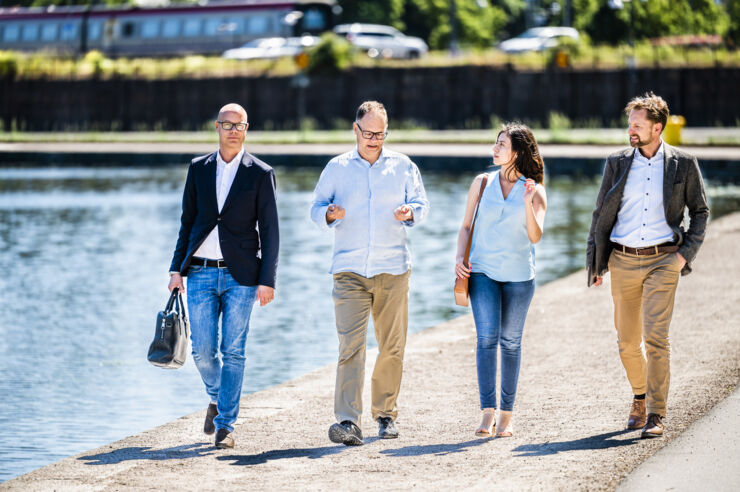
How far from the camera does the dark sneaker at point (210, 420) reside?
263 inches

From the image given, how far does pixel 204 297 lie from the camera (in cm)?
636

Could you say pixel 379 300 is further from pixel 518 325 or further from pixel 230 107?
pixel 230 107

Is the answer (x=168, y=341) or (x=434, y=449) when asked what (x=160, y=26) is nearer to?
(x=168, y=341)

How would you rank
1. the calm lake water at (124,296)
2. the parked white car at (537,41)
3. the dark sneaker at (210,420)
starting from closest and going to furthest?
1. the dark sneaker at (210,420)
2. the calm lake water at (124,296)
3. the parked white car at (537,41)

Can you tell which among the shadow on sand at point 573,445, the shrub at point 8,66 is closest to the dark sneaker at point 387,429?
the shadow on sand at point 573,445

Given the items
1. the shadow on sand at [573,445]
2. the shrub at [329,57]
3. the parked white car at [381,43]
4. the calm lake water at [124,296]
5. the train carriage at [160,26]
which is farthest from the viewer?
the train carriage at [160,26]

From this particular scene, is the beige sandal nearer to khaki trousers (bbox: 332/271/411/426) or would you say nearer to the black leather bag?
khaki trousers (bbox: 332/271/411/426)

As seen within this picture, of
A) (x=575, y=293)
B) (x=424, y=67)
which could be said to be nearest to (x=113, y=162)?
(x=424, y=67)

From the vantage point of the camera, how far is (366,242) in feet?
21.2

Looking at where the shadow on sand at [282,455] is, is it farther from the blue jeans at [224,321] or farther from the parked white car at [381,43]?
the parked white car at [381,43]

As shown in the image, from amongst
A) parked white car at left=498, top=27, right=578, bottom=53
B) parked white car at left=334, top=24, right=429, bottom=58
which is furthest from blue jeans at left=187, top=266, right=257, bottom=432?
parked white car at left=498, top=27, right=578, bottom=53

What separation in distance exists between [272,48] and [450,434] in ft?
141

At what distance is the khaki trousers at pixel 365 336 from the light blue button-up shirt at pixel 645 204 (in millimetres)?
1214

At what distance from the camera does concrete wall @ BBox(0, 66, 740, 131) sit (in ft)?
131
